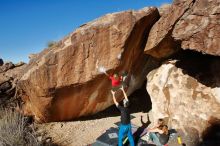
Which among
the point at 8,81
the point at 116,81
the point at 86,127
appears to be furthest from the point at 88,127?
the point at 8,81

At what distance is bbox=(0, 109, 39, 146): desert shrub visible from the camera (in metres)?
8.01

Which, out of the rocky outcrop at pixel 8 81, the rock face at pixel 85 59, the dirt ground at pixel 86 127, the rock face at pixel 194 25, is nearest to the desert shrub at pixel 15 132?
the dirt ground at pixel 86 127

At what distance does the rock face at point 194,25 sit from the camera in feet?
23.5

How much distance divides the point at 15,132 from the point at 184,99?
15.1ft

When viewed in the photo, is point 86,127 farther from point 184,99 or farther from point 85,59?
point 184,99

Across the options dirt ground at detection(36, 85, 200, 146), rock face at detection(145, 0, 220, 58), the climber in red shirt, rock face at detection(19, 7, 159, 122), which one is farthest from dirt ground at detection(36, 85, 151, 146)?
rock face at detection(145, 0, 220, 58)

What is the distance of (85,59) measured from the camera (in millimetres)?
9133

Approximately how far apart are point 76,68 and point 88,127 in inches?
72.5

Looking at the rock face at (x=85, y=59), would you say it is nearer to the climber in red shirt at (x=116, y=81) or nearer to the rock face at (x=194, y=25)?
the climber in red shirt at (x=116, y=81)

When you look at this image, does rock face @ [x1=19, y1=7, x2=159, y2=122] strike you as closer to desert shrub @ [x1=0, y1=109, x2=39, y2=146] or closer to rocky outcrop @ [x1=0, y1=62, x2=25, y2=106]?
desert shrub @ [x1=0, y1=109, x2=39, y2=146]

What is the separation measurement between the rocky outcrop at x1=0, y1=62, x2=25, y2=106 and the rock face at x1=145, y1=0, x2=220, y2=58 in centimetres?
489

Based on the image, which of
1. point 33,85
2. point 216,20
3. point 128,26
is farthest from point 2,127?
point 216,20

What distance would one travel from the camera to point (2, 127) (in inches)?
333

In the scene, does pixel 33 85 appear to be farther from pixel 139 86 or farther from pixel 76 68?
pixel 139 86
